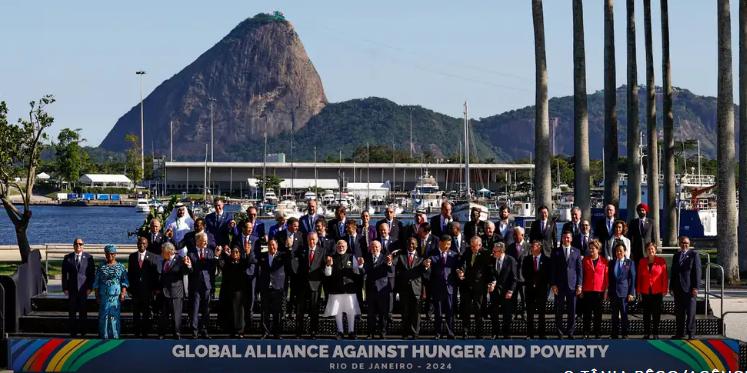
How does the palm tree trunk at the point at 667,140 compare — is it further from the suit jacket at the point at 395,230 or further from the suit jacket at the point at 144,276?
the suit jacket at the point at 144,276

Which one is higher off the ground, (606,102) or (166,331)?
(606,102)

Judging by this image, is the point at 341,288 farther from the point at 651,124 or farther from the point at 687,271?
the point at 651,124

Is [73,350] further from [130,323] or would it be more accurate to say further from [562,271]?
[562,271]

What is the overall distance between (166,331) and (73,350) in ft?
6.64

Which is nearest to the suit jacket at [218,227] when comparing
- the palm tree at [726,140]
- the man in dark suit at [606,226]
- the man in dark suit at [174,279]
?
the man in dark suit at [174,279]

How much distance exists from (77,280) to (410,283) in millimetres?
5384

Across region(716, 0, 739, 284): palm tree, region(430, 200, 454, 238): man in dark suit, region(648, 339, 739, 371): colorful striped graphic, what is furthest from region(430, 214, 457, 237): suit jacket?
region(716, 0, 739, 284): palm tree

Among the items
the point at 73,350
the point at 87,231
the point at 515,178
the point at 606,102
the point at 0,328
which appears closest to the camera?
the point at 73,350

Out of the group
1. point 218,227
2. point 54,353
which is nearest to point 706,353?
point 218,227

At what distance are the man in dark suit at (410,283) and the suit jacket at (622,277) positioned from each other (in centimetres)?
299

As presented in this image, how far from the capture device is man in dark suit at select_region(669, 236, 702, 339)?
18.8 m

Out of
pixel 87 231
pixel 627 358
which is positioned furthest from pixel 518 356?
pixel 87 231

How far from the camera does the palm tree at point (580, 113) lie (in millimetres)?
29656

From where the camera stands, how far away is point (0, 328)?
18656mm
